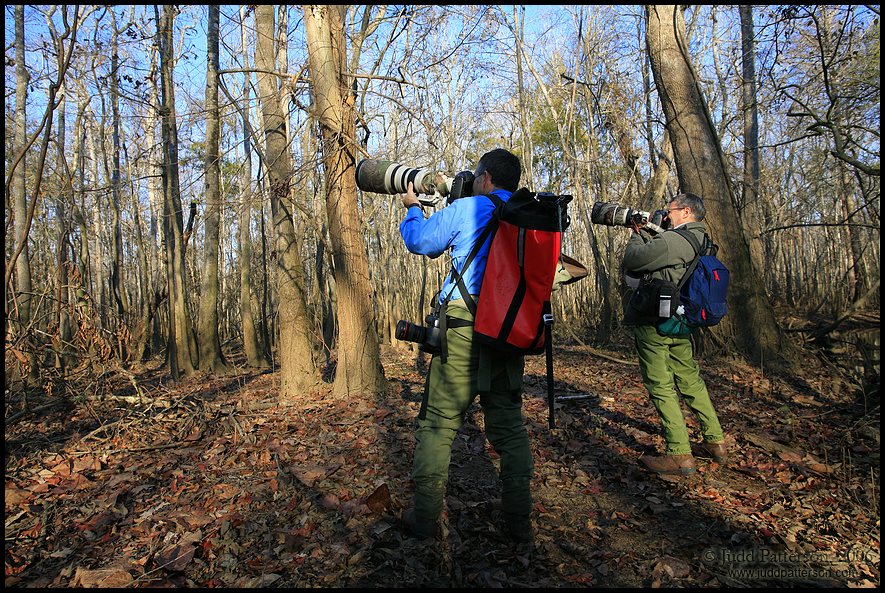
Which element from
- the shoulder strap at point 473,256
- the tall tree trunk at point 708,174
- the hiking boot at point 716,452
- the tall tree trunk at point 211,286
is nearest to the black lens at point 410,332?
the shoulder strap at point 473,256

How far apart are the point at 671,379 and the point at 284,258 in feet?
15.3

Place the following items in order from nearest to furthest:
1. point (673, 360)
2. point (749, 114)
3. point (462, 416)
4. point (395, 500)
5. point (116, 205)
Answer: point (462, 416) → point (395, 500) → point (673, 360) → point (749, 114) → point (116, 205)

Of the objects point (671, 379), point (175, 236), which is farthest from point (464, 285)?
point (175, 236)

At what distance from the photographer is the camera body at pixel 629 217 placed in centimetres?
408

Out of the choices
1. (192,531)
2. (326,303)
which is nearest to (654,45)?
(192,531)

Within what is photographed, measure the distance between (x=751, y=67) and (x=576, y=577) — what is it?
14.2m

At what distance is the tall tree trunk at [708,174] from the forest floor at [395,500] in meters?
1.50

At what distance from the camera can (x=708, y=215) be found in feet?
23.6

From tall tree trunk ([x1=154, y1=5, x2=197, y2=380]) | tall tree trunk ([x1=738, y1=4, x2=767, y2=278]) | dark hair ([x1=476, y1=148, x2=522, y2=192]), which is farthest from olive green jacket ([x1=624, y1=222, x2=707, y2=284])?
tall tree trunk ([x1=738, y1=4, x2=767, y2=278])

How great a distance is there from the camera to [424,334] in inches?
112

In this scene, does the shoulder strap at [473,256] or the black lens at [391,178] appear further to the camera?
the black lens at [391,178]

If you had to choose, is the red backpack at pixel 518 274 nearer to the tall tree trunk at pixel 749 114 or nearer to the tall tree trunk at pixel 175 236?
the tall tree trunk at pixel 175 236

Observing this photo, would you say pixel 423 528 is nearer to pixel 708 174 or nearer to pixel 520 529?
pixel 520 529

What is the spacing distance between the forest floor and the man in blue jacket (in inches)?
7.8
